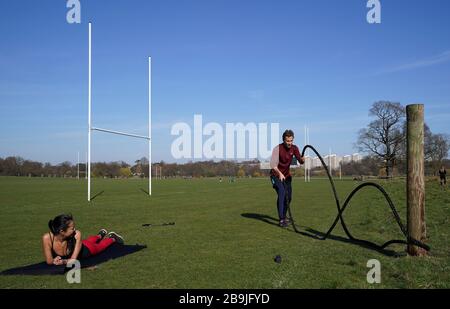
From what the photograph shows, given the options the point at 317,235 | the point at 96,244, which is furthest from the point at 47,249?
the point at 317,235

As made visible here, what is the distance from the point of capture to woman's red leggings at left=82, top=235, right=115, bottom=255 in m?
6.61

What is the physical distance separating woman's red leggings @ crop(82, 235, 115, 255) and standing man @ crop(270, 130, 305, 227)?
4219 millimetres

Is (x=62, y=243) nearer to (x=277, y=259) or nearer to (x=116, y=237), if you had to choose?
(x=116, y=237)

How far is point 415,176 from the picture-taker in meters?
6.42

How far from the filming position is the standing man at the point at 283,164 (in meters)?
9.90

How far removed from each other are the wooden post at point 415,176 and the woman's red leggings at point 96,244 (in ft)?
15.9

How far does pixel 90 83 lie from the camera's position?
69.7ft

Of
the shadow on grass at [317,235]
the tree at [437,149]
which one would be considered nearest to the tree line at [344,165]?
the tree at [437,149]

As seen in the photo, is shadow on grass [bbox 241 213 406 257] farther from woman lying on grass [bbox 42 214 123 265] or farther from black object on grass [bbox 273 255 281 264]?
woman lying on grass [bbox 42 214 123 265]

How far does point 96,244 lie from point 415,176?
5.16m

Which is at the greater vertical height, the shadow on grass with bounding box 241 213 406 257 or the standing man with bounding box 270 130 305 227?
the standing man with bounding box 270 130 305 227

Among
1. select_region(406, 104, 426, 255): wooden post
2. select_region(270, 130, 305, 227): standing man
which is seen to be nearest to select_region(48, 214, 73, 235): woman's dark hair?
select_region(406, 104, 426, 255): wooden post
